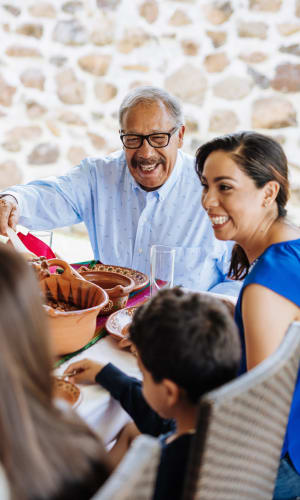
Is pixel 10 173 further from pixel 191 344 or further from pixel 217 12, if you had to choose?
pixel 191 344

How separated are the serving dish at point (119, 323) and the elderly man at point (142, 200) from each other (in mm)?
677

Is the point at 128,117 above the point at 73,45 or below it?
below

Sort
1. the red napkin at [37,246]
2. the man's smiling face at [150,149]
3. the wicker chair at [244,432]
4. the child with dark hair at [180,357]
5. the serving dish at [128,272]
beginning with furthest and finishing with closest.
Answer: the man's smiling face at [150,149] < the red napkin at [37,246] < the serving dish at [128,272] < the child with dark hair at [180,357] < the wicker chair at [244,432]

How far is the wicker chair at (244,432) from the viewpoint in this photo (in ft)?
2.33

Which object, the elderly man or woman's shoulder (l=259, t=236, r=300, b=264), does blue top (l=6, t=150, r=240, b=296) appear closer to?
the elderly man

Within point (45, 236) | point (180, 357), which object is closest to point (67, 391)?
point (180, 357)

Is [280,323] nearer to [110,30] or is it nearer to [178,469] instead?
[178,469]

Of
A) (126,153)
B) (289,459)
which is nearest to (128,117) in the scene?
(126,153)

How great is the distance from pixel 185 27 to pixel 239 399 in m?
3.48

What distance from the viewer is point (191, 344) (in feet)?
2.82

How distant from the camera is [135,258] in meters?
2.36

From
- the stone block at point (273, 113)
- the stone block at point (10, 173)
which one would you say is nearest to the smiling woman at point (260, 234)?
the stone block at point (273, 113)

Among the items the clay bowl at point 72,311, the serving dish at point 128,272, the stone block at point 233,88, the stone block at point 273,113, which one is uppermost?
the stone block at point 233,88

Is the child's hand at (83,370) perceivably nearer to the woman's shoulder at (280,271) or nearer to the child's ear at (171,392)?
the child's ear at (171,392)
